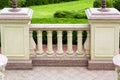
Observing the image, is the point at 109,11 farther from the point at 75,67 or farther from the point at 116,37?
the point at 75,67

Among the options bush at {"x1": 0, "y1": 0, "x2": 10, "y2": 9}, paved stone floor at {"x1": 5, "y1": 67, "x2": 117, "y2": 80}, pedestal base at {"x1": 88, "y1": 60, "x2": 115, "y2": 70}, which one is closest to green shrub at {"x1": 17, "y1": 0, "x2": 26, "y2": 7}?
bush at {"x1": 0, "y1": 0, "x2": 10, "y2": 9}

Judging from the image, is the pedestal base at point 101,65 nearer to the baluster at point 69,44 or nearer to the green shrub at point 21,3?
the baluster at point 69,44

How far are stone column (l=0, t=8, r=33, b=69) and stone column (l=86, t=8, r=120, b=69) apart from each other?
1470 millimetres

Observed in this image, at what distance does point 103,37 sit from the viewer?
10961 mm

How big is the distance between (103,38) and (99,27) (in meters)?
0.28

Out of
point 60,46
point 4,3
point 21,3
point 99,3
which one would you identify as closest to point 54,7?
point 21,3

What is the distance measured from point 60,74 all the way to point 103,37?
4.29 feet

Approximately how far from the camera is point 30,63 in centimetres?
1110

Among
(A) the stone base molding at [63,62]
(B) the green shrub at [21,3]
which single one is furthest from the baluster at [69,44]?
(B) the green shrub at [21,3]

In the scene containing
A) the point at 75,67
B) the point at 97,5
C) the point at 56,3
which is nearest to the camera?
the point at 75,67

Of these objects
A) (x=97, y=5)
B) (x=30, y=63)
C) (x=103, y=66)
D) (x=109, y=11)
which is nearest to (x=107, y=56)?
(x=103, y=66)

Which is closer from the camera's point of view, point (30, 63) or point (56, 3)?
point (30, 63)

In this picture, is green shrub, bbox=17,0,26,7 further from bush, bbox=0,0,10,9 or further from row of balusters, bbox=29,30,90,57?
row of balusters, bbox=29,30,90,57

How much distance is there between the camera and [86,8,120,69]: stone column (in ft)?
35.5
